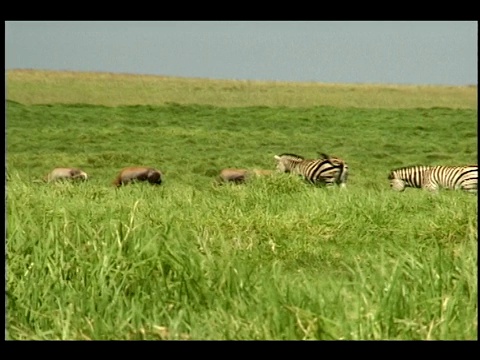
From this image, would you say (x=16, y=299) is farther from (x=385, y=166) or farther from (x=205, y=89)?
(x=205, y=89)

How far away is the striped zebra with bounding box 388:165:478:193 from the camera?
13.3 metres

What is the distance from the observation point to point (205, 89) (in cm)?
3462

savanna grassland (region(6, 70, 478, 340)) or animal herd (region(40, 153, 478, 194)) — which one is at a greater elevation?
animal herd (region(40, 153, 478, 194))

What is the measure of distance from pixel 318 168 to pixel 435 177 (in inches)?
88.8

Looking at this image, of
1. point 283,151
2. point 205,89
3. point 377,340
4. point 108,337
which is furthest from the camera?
point 205,89

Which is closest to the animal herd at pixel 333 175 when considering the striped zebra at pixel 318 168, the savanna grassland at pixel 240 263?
the striped zebra at pixel 318 168

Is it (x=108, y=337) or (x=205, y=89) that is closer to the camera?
(x=108, y=337)

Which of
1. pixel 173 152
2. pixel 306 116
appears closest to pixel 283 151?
pixel 173 152

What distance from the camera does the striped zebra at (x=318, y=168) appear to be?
14.2m

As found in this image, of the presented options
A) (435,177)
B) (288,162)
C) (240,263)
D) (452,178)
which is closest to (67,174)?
(288,162)

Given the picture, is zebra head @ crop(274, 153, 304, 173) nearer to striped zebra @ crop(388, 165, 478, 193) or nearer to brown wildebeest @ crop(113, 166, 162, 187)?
striped zebra @ crop(388, 165, 478, 193)

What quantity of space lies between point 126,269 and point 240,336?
3.36 feet

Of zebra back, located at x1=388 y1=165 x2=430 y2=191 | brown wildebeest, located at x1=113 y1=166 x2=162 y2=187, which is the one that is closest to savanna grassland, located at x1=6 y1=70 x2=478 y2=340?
brown wildebeest, located at x1=113 y1=166 x2=162 y2=187
